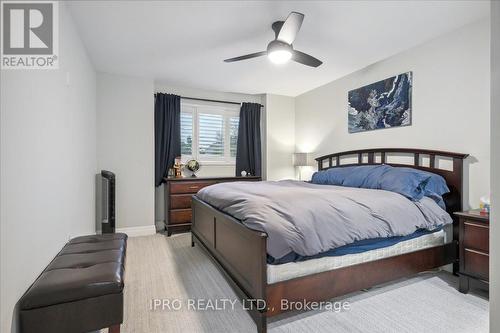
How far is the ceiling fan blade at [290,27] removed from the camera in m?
2.05

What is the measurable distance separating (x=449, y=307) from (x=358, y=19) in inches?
104

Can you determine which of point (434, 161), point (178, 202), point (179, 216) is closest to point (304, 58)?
point (434, 161)

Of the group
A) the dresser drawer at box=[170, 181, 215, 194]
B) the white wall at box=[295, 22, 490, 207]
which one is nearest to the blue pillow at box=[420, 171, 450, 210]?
the white wall at box=[295, 22, 490, 207]

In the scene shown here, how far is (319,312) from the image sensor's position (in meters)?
1.85

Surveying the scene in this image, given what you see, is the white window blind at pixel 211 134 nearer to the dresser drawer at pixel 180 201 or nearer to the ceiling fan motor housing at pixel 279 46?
the dresser drawer at pixel 180 201

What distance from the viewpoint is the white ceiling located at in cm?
221

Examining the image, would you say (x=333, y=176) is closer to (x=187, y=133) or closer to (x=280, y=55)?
(x=280, y=55)

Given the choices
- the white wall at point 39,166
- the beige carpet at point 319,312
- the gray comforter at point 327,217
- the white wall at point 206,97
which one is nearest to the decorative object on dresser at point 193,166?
the white wall at point 206,97

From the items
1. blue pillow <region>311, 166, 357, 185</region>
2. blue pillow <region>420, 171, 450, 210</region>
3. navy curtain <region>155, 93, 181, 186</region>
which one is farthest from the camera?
navy curtain <region>155, 93, 181, 186</region>

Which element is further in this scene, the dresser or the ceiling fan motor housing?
the dresser

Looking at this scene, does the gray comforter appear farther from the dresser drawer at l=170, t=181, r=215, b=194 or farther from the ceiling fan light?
the dresser drawer at l=170, t=181, r=215, b=194

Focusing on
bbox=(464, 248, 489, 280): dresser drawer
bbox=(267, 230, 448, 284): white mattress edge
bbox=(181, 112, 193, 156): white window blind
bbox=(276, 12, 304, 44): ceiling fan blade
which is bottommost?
bbox=(464, 248, 489, 280): dresser drawer

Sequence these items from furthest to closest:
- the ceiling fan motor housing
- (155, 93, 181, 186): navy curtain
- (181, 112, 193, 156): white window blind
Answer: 1. (181, 112, 193, 156): white window blind
2. (155, 93, 181, 186): navy curtain
3. the ceiling fan motor housing

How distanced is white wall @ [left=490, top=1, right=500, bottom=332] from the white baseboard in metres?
4.05
